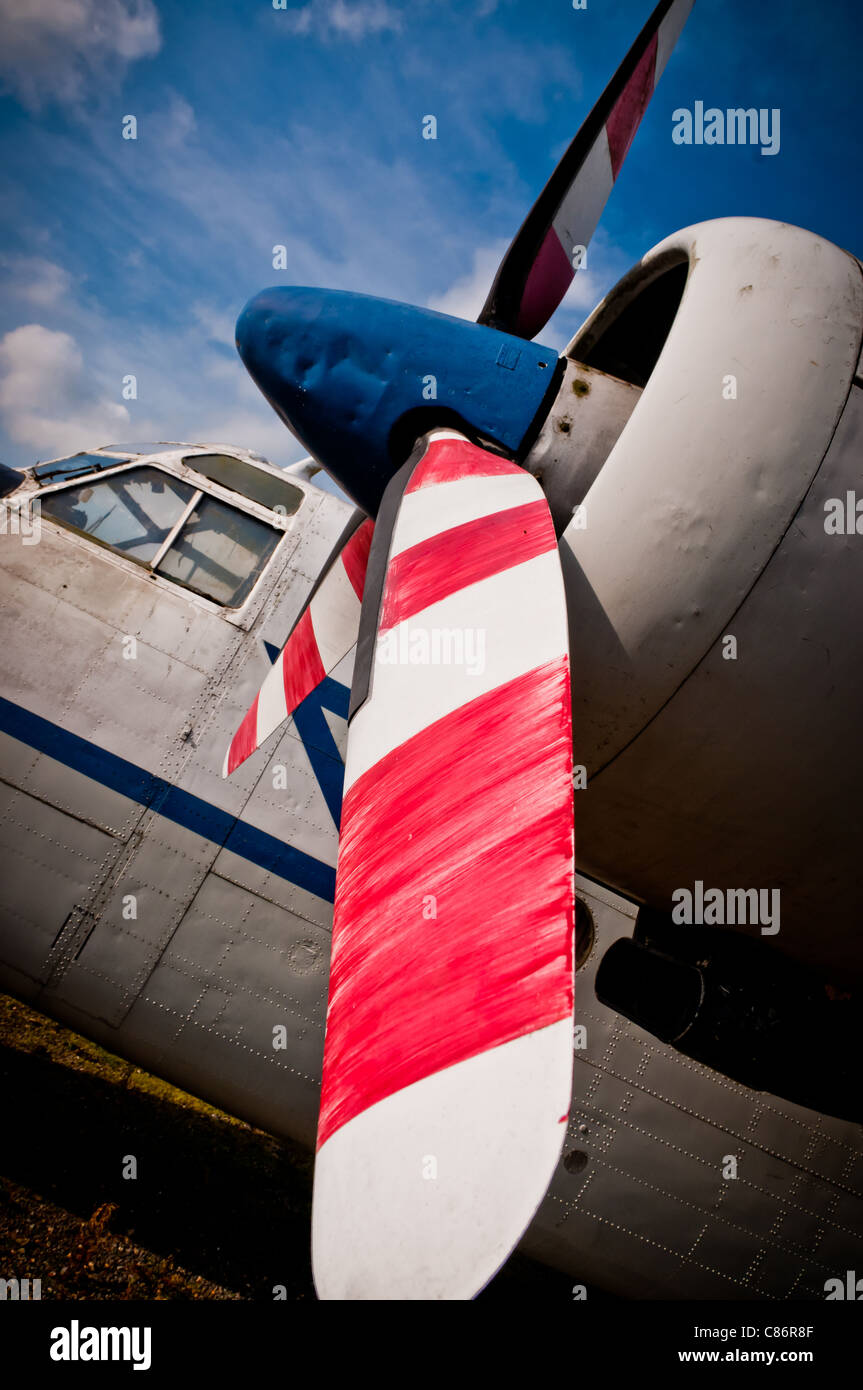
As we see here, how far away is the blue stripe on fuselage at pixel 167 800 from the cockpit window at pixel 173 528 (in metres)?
1.18

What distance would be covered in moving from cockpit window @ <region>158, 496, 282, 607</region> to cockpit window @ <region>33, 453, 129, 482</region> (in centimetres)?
78

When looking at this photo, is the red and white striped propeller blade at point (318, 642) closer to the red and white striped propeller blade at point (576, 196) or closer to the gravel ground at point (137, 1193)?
the red and white striped propeller blade at point (576, 196)

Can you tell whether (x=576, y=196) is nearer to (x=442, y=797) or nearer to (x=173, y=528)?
(x=442, y=797)

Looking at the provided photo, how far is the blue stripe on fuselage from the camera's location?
3.86m

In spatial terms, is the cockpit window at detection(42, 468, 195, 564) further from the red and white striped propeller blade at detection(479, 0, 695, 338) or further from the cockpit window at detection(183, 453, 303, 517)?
the red and white striped propeller blade at detection(479, 0, 695, 338)

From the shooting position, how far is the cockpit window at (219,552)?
429 cm

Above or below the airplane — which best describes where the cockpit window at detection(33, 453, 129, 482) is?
above

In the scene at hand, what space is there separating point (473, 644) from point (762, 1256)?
404 centimetres

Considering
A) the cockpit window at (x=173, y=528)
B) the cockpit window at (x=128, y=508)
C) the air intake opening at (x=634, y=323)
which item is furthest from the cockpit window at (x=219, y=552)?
the air intake opening at (x=634, y=323)

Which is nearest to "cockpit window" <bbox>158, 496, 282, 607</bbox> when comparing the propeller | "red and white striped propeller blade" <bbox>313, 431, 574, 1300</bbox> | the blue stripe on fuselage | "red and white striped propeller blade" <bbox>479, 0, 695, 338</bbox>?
the blue stripe on fuselage

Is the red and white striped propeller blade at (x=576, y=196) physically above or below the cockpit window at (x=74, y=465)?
below

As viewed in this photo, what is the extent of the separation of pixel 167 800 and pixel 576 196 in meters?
3.56
